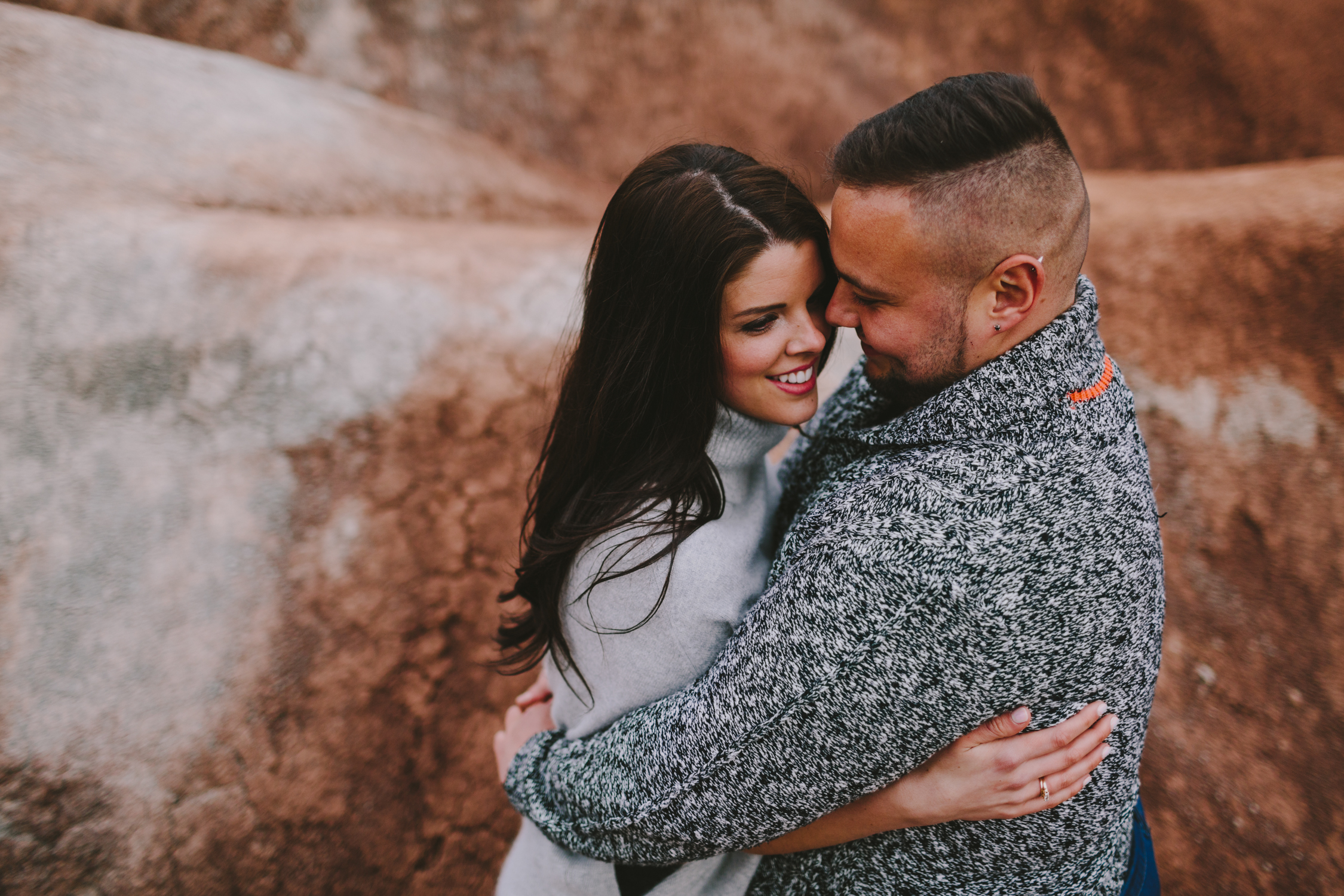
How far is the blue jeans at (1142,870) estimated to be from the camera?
155 centimetres

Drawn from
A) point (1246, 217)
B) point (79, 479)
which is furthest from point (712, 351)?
point (1246, 217)

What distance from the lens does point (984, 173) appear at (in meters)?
1.37

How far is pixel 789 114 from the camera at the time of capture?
15.4 feet

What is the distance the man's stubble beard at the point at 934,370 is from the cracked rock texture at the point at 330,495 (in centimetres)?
168

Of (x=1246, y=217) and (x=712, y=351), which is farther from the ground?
(x=712, y=351)

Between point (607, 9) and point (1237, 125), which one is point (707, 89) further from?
point (1237, 125)

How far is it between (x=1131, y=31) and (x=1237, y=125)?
0.85m

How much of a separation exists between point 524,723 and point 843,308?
123 centimetres

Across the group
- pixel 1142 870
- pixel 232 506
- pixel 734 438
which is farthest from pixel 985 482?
pixel 232 506

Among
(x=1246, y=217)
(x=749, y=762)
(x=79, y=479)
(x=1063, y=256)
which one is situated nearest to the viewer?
(x=749, y=762)

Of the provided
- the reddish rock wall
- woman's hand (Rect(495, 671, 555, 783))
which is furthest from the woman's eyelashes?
the reddish rock wall

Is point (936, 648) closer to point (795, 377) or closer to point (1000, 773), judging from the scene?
point (1000, 773)

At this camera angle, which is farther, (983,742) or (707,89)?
(707,89)

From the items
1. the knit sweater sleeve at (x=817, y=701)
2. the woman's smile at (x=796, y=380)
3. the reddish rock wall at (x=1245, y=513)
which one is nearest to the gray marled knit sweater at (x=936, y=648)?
the knit sweater sleeve at (x=817, y=701)
